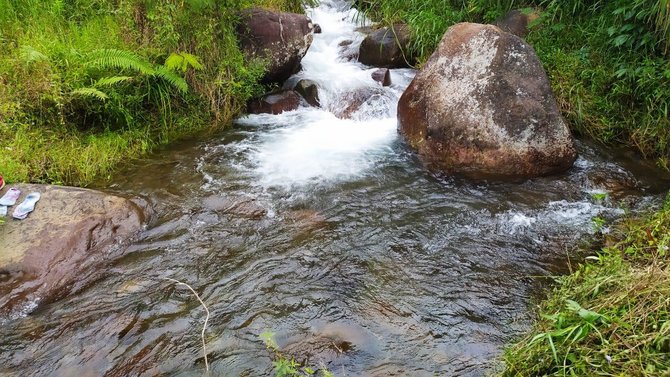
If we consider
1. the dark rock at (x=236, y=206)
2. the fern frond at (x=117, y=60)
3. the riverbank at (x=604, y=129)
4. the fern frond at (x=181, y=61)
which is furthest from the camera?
the fern frond at (x=181, y=61)

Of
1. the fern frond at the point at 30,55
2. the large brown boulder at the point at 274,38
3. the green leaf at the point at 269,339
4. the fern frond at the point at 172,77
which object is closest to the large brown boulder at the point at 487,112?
the large brown boulder at the point at 274,38

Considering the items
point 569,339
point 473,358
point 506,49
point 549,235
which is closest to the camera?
point 569,339

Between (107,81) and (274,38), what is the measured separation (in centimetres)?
271

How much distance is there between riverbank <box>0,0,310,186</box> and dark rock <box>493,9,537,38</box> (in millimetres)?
4040

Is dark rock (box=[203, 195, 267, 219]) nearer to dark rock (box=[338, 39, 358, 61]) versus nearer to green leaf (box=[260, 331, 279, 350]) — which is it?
green leaf (box=[260, 331, 279, 350])

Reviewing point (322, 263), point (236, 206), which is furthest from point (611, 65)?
point (236, 206)

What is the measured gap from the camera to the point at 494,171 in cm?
546

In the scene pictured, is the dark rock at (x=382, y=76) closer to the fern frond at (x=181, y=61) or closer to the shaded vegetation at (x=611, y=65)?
the shaded vegetation at (x=611, y=65)

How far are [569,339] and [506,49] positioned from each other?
166 inches

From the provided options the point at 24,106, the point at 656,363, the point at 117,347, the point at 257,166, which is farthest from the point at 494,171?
the point at 24,106

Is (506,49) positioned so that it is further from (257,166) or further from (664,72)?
(257,166)

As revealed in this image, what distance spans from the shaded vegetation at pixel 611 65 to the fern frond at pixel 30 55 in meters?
6.53

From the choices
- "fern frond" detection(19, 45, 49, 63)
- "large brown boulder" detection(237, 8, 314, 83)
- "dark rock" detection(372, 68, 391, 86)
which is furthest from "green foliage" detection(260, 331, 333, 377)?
"dark rock" detection(372, 68, 391, 86)

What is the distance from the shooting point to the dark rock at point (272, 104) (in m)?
7.43
